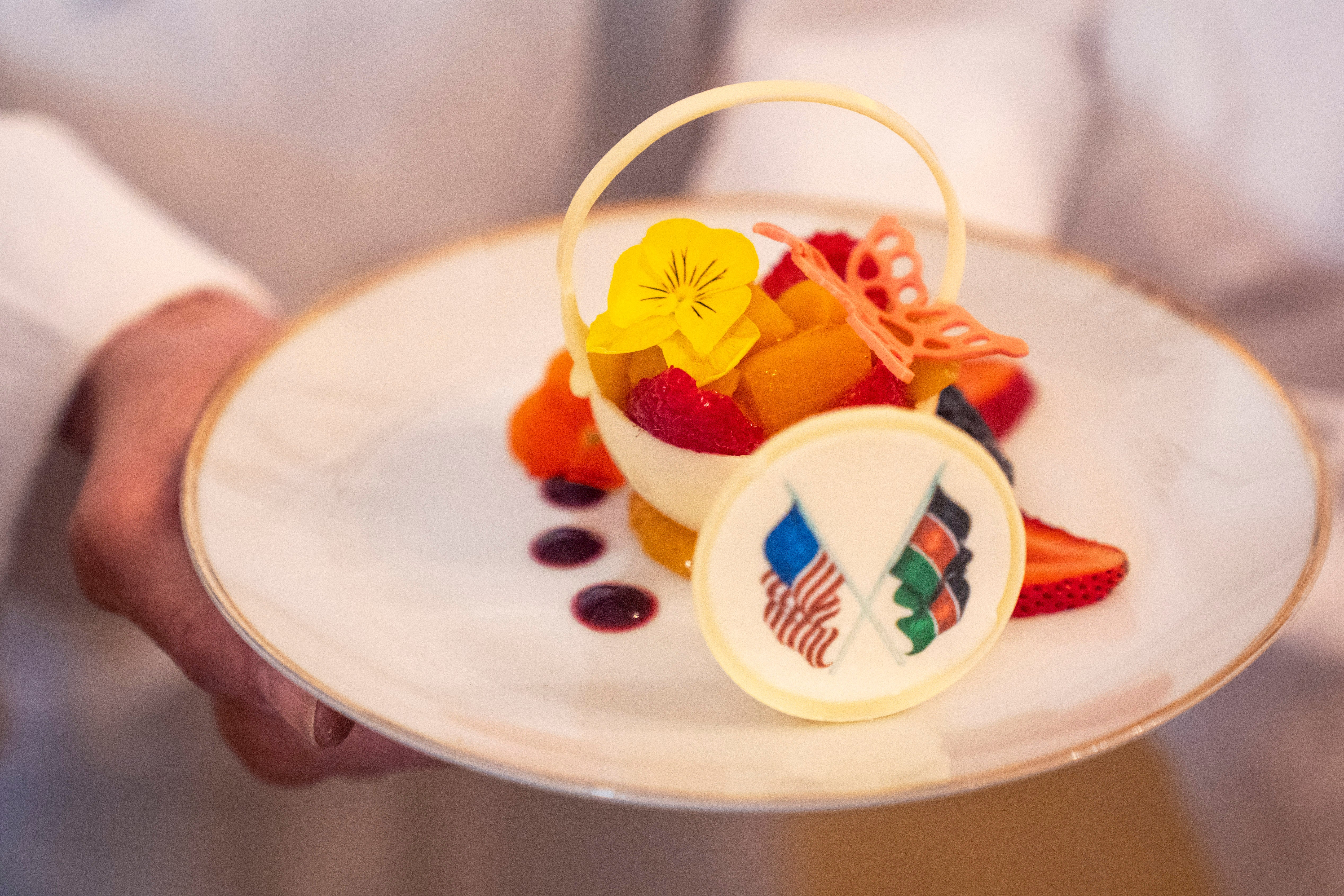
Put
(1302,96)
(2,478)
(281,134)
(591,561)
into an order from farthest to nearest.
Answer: (281,134)
(1302,96)
(2,478)
(591,561)

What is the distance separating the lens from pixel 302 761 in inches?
40.5

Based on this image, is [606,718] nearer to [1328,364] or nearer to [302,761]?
[302,761]

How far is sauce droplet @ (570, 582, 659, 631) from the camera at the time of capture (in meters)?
0.82

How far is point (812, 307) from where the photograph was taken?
825mm

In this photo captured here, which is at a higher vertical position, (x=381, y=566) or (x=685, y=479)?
(x=685, y=479)

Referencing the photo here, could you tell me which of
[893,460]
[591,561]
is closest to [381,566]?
[591,561]

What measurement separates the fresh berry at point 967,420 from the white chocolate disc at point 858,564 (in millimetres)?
199

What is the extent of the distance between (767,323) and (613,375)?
Answer: 125 mm

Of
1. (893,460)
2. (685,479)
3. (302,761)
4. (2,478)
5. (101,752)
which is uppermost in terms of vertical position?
(893,460)

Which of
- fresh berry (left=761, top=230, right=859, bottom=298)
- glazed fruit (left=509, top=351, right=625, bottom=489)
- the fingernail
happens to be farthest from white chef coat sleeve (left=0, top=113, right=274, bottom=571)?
fresh berry (left=761, top=230, right=859, bottom=298)

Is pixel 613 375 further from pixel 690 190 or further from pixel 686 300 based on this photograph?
pixel 690 190

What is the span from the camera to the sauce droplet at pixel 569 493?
3.15 feet

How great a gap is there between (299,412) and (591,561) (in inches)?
13.1

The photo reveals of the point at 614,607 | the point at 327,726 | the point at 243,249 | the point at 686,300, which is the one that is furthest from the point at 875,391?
the point at 243,249
